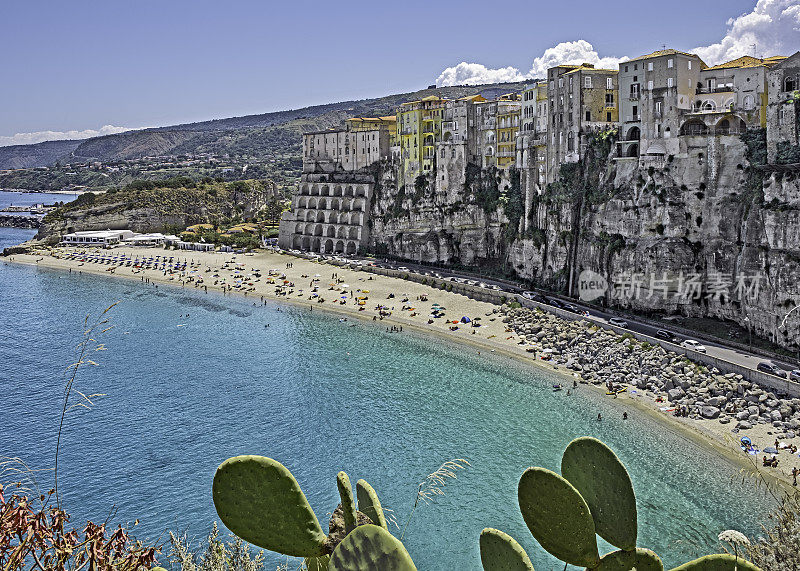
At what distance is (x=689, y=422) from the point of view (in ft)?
108

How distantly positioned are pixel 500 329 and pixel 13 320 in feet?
140

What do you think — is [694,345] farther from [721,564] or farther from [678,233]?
[721,564]

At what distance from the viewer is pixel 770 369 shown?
3469 centimetres

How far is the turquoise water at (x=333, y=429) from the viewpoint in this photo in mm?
25766

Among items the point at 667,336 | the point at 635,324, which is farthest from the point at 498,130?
the point at 667,336

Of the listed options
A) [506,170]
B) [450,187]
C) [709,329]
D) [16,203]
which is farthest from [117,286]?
[16,203]

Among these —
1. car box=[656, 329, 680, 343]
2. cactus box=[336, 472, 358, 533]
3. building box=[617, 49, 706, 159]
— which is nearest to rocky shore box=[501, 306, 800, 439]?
car box=[656, 329, 680, 343]

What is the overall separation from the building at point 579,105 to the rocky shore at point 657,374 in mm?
15079

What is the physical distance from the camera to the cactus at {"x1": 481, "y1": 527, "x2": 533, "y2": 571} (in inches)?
273

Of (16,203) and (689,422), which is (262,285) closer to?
(689,422)

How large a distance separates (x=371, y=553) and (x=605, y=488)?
3687 mm

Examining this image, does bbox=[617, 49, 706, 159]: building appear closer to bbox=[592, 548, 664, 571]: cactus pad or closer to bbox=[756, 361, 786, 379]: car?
bbox=[756, 361, 786, 379]: car

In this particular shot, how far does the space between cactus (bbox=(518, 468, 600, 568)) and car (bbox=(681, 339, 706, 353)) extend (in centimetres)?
3428

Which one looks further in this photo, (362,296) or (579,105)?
(362,296)
